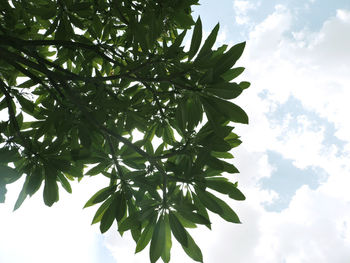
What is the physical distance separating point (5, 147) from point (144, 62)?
0.95 metres

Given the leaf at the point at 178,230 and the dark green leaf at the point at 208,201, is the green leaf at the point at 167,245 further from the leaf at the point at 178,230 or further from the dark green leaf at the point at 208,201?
the dark green leaf at the point at 208,201

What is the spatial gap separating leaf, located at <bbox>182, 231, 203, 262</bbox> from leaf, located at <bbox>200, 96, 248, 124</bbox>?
85 cm

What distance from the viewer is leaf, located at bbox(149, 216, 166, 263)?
1.87 meters

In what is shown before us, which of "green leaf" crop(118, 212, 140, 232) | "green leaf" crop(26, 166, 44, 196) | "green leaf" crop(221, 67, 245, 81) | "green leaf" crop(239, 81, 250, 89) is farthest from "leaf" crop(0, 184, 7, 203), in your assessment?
"green leaf" crop(239, 81, 250, 89)

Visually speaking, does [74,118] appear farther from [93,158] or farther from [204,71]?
[204,71]

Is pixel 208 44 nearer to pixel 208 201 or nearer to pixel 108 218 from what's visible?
pixel 208 201

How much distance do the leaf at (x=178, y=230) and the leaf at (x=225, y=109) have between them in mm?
685

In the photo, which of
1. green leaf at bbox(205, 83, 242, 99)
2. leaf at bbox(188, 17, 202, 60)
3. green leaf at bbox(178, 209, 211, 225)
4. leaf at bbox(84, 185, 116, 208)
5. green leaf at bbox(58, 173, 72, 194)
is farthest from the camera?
green leaf at bbox(58, 173, 72, 194)

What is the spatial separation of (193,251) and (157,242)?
230 mm

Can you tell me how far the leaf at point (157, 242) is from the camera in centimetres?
187

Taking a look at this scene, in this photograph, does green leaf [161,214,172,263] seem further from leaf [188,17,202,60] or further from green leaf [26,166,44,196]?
leaf [188,17,202,60]

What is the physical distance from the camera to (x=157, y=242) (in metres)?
1.88

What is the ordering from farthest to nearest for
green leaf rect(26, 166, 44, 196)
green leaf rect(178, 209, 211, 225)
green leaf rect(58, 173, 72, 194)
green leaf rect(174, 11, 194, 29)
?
green leaf rect(174, 11, 194, 29)
green leaf rect(58, 173, 72, 194)
green leaf rect(26, 166, 44, 196)
green leaf rect(178, 209, 211, 225)

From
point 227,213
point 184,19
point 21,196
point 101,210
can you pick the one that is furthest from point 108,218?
point 184,19
